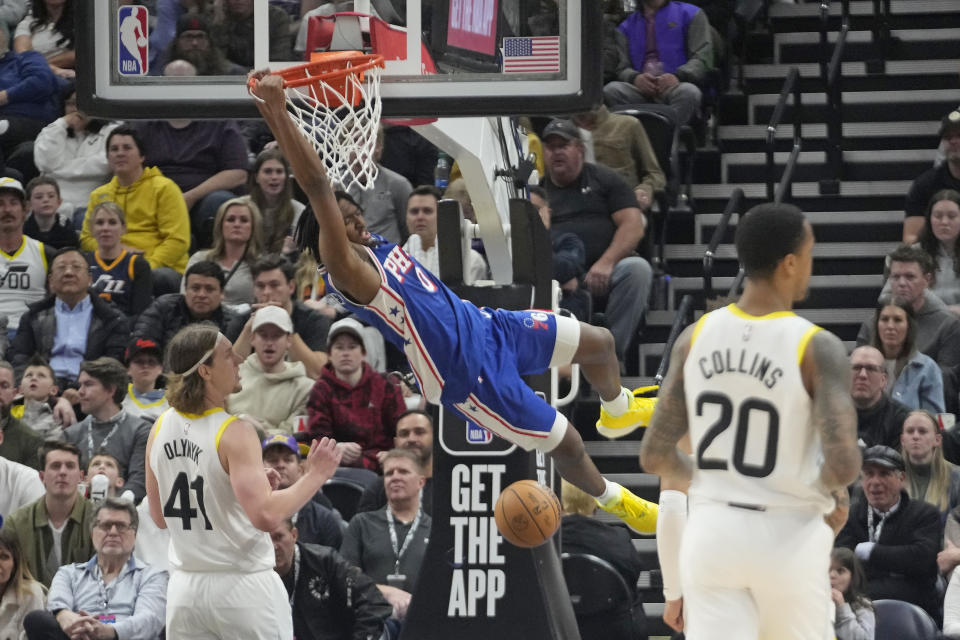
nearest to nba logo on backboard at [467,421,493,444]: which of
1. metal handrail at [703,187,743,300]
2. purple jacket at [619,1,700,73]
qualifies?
metal handrail at [703,187,743,300]

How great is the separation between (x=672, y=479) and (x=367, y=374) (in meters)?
5.38

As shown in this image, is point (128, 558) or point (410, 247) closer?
point (128, 558)

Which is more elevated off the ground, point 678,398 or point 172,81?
point 172,81

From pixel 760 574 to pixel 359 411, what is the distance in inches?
222

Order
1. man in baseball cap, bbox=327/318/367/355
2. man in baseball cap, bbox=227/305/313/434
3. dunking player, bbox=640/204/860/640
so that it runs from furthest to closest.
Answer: man in baseball cap, bbox=227/305/313/434 < man in baseball cap, bbox=327/318/367/355 < dunking player, bbox=640/204/860/640

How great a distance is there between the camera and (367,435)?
10625mm

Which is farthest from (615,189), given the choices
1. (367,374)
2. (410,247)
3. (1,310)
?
(1,310)

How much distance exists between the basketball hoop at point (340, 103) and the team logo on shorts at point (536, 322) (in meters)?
0.93

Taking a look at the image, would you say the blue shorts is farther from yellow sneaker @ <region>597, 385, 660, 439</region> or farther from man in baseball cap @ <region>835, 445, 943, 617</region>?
man in baseball cap @ <region>835, 445, 943, 617</region>

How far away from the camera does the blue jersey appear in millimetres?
6953

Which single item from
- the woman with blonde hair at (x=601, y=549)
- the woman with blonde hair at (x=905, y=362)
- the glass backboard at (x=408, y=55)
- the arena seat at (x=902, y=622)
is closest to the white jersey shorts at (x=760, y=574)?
the glass backboard at (x=408, y=55)

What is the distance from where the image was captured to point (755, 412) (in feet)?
17.2

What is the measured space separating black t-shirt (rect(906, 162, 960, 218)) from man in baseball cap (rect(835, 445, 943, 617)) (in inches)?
133

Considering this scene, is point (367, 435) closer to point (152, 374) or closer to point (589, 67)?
point (152, 374)
